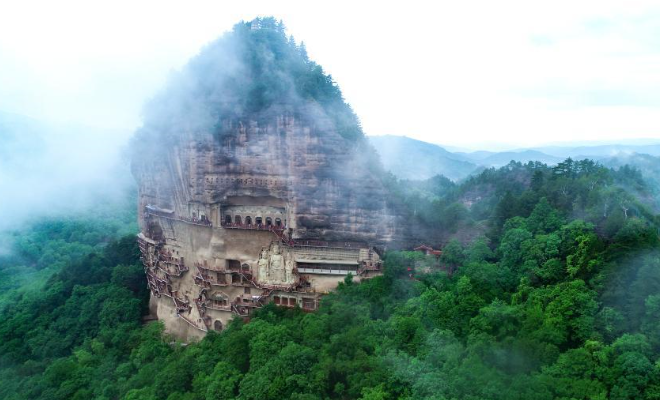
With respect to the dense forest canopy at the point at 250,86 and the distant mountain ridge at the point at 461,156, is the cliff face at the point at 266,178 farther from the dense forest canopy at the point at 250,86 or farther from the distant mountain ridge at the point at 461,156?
the distant mountain ridge at the point at 461,156

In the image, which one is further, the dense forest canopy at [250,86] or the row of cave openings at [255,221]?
the row of cave openings at [255,221]

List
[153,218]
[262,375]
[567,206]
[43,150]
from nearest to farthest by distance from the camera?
1. [262,375]
2. [567,206]
3. [153,218]
4. [43,150]

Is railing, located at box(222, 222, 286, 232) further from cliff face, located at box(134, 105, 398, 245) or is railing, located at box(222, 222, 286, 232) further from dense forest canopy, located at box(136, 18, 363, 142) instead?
dense forest canopy, located at box(136, 18, 363, 142)

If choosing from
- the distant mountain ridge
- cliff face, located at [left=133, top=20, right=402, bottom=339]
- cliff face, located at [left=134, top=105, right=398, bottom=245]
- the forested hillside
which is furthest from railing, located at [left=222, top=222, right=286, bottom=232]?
the distant mountain ridge

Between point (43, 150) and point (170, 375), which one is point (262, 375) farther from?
point (43, 150)

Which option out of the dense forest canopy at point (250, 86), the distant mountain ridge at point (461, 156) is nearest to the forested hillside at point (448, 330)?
the dense forest canopy at point (250, 86)

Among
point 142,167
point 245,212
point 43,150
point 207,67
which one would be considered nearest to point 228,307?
point 245,212

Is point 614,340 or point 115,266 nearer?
point 614,340
